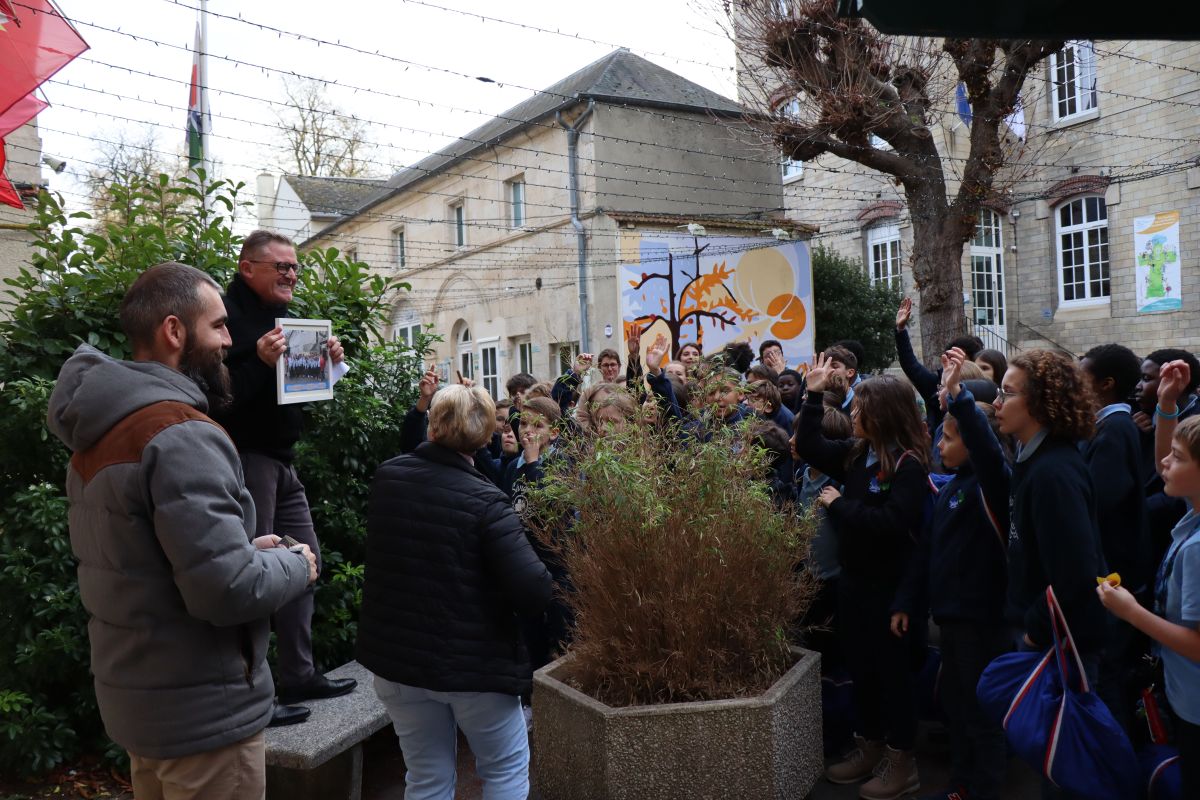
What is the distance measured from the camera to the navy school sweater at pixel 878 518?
12.6 ft

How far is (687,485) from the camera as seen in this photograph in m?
3.68

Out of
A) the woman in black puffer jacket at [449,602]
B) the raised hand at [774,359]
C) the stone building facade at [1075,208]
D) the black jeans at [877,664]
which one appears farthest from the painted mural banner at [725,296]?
the woman in black puffer jacket at [449,602]

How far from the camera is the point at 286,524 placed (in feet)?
12.8

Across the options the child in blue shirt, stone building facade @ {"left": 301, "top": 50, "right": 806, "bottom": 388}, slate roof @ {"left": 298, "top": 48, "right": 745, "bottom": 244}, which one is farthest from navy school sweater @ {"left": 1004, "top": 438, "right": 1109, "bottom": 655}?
slate roof @ {"left": 298, "top": 48, "right": 745, "bottom": 244}

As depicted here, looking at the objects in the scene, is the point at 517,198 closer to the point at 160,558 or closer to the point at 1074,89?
the point at 1074,89

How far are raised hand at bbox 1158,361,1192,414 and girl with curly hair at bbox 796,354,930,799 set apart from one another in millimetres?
981

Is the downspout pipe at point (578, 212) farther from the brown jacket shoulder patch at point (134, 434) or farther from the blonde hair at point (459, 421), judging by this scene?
the brown jacket shoulder patch at point (134, 434)

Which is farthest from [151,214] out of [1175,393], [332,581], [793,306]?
[793,306]

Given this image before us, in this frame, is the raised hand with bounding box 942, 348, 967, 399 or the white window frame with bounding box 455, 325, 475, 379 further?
the white window frame with bounding box 455, 325, 475, 379

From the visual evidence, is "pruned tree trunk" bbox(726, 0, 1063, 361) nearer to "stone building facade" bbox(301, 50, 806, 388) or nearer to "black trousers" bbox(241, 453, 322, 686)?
"stone building facade" bbox(301, 50, 806, 388)

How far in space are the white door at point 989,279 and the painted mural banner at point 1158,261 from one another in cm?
351

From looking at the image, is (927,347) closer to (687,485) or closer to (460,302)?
(687,485)

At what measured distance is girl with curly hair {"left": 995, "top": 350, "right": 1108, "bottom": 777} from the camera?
9.89 ft

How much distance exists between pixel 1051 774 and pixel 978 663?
2.54ft
